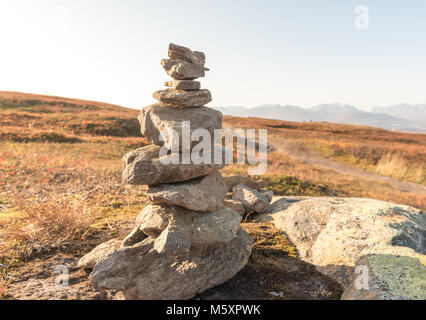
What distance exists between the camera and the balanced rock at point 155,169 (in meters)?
6.41

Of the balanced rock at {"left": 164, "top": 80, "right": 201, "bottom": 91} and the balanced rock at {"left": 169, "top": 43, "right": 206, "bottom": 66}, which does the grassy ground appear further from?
the balanced rock at {"left": 169, "top": 43, "right": 206, "bottom": 66}

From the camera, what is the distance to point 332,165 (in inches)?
1323

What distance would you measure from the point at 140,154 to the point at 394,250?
694cm

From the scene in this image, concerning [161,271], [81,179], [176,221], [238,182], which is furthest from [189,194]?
[81,179]

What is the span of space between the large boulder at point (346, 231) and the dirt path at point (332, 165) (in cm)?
2085

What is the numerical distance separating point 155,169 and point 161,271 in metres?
2.35

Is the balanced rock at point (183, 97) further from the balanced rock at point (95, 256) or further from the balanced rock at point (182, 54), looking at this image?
the balanced rock at point (95, 256)

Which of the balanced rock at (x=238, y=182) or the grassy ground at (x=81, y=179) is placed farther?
the balanced rock at (x=238, y=182)

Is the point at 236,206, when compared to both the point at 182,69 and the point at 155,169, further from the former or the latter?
the point at 182,69

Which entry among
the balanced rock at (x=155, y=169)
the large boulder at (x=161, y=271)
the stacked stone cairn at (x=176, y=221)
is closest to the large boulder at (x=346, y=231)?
the stacked stone cairn at (x=176, y=221)

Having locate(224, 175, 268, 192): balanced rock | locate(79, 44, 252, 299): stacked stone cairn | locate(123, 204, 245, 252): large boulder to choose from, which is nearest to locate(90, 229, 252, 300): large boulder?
locate(79, 44, 252, 299): stacked stone cairn

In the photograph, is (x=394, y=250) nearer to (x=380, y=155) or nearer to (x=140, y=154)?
(x=140, y=154)

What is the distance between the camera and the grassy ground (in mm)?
7941
